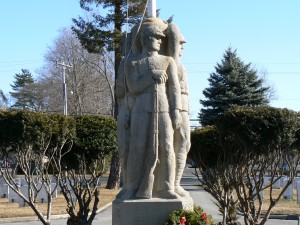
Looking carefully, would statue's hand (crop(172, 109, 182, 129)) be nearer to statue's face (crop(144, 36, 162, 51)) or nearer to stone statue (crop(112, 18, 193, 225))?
stone statue (crop(112, 18, 193, 225))

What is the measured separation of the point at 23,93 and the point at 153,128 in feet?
218

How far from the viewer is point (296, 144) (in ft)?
51.6

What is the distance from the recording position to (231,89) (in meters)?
37.7

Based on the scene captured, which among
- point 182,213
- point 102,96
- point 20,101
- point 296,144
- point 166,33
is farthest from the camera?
point 20,101

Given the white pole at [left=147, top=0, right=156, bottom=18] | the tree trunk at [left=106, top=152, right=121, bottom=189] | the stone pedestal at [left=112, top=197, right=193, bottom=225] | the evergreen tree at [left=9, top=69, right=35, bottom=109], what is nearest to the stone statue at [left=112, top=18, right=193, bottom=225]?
the stone pedestal at [left=112, top=197, right=193, bottom=225]

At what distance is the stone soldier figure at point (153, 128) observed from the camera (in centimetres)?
920

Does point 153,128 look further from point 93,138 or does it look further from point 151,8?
point 93,138

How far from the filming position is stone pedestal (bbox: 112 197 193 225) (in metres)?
8.97

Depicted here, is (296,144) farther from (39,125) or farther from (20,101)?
(20,101)

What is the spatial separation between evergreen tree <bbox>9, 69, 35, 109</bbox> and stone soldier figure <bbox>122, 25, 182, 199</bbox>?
57.2 meters

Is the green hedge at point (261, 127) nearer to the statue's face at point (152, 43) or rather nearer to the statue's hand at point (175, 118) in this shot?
the statue's hand at point (175, 118)

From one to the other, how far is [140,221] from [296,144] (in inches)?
308

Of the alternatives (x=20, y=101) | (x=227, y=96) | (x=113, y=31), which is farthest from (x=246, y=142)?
(x=20, y=101)

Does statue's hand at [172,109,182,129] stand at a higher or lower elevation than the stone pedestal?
higher
